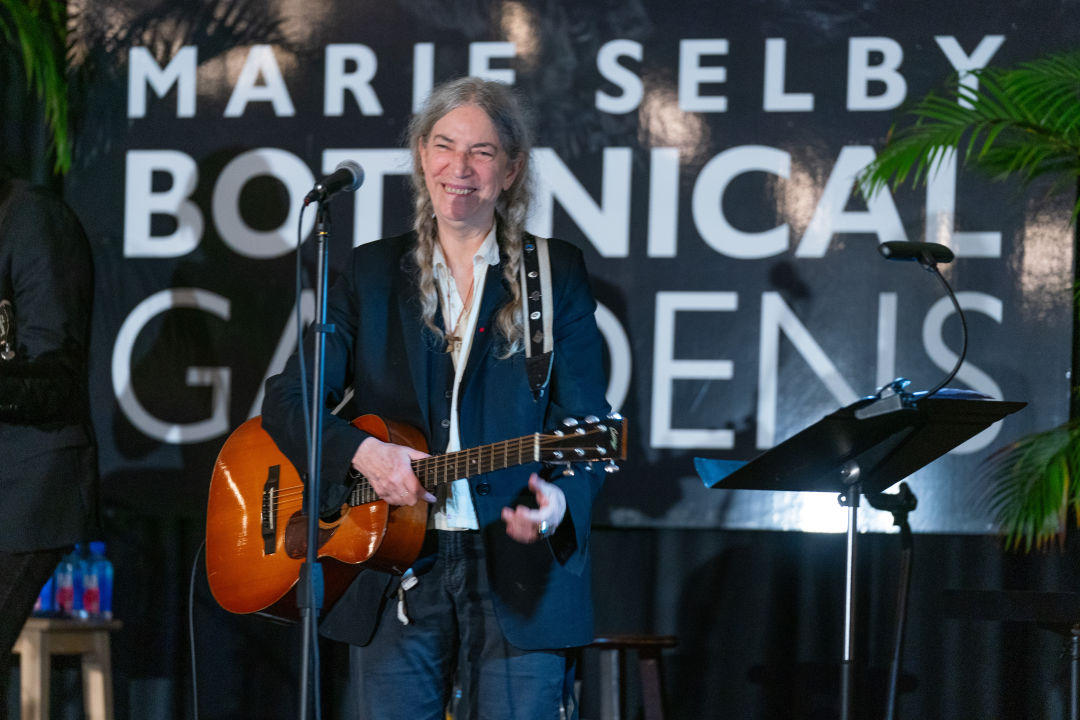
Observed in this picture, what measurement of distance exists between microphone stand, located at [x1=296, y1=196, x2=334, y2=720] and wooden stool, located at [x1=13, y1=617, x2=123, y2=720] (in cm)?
201

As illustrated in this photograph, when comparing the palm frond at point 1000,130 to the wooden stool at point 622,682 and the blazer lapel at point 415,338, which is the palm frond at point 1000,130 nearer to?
the wooden stool at point 622,682

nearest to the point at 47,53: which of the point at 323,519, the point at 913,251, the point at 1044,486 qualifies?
the point at 323,519

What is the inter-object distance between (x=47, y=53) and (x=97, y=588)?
1.87 metres

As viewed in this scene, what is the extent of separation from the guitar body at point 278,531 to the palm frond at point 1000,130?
6.67ft

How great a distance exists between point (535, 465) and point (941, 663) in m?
2.05

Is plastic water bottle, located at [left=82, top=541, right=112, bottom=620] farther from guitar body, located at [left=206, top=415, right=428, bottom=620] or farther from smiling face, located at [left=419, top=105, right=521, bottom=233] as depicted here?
smiling face, located at [left=419, top=105, right=521, bottom=233]

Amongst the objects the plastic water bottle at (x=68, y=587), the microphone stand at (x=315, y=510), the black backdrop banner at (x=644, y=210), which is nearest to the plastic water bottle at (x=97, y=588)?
the plastic water bottle at (x=68, y=587)

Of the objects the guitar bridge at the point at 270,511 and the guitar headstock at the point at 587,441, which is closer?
the guitar headstock at the point at 587,441

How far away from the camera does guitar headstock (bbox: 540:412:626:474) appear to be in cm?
236

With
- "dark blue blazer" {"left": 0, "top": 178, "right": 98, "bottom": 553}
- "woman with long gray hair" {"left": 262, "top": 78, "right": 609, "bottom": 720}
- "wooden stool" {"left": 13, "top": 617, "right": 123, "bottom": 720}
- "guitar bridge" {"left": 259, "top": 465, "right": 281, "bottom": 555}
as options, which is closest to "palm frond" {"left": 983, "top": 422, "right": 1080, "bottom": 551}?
"woman with long gray hair" {"left": 262, "top": 78, "right": 609, "bottom": 720}

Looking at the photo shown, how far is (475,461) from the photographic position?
247cm

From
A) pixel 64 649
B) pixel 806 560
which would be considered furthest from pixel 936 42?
pixel 64 649

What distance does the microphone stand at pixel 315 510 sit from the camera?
2.36 metres


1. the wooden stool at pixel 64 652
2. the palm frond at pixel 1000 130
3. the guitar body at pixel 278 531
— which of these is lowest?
the wooden stool at pixel 64 652
